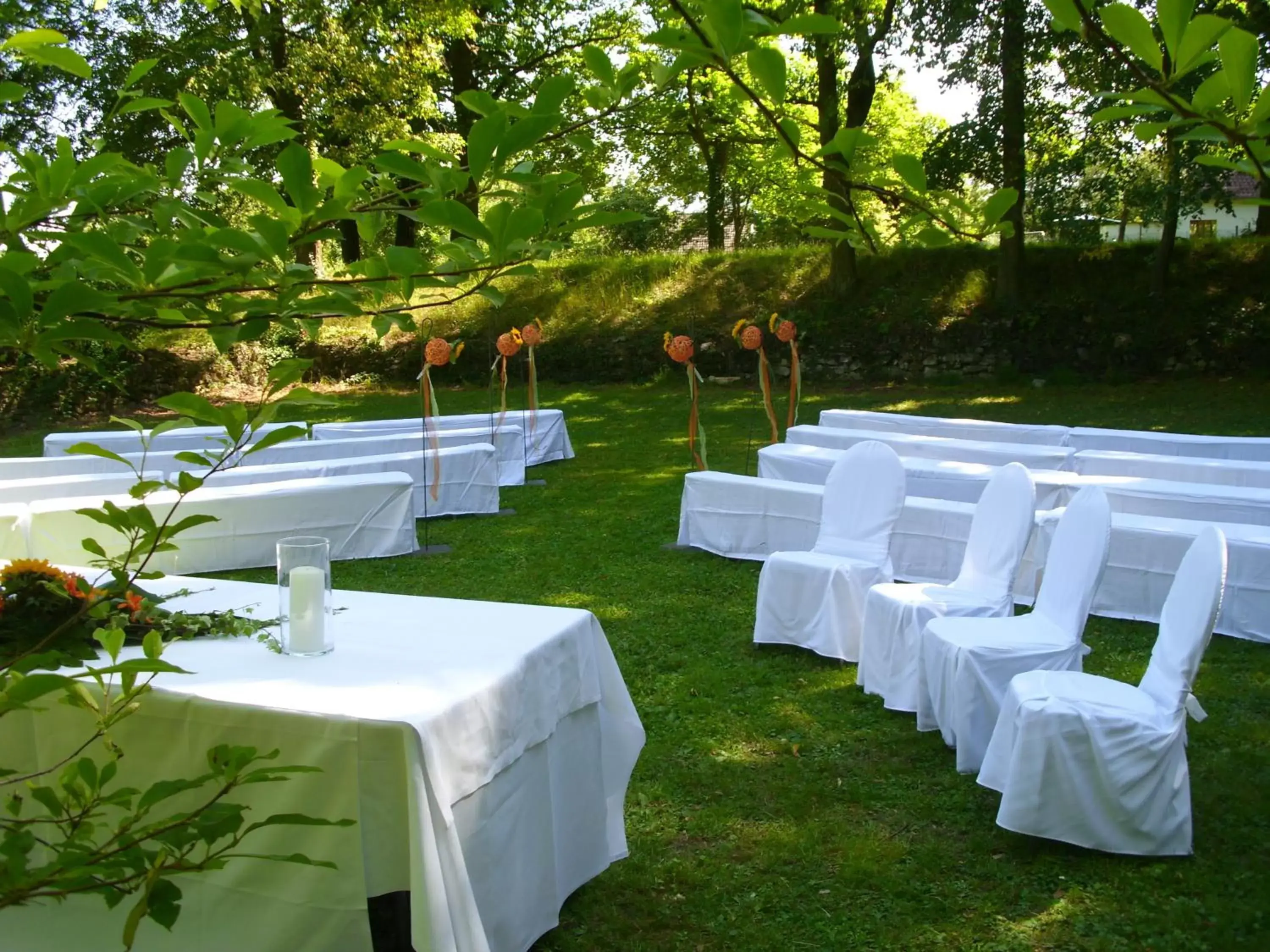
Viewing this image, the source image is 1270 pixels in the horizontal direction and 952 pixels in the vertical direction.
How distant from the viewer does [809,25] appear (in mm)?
1049

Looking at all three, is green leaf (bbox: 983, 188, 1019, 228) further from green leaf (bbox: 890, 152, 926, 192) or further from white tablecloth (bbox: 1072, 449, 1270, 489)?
white tablecloth (bbox: 1072, 449, 1270, 489)

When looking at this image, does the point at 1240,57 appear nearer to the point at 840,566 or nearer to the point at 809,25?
the point at 809,25

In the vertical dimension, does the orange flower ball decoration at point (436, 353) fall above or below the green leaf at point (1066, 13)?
below

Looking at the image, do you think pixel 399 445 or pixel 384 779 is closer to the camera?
pixel 384 779

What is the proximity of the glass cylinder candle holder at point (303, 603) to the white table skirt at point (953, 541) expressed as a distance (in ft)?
14.8

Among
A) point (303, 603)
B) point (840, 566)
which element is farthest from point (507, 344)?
point (303, 603)

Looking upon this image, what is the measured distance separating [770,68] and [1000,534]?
4.91 meters

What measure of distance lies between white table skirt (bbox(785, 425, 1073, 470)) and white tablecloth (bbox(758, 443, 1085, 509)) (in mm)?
119

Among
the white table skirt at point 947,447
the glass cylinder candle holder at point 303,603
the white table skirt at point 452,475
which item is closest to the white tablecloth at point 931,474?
the white table skirt at point 947,447

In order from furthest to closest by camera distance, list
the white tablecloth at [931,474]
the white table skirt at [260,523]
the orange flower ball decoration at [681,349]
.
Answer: the orange flower ball decoration at [681,349] → the white tablecloth at [931,474] → the white table skirt at [260,523]

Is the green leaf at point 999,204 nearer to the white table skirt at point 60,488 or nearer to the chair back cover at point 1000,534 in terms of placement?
the chair back cover at point 1000,534

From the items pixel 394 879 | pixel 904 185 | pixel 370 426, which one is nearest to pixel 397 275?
pixel 904 185

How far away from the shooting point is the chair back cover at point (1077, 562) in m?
A: 4.66

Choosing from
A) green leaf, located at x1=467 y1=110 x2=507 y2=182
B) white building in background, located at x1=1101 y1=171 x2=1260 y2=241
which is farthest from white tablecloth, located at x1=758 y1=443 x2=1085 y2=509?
green leaf, located at x1=467 y1=110 x2=507 y2=182
